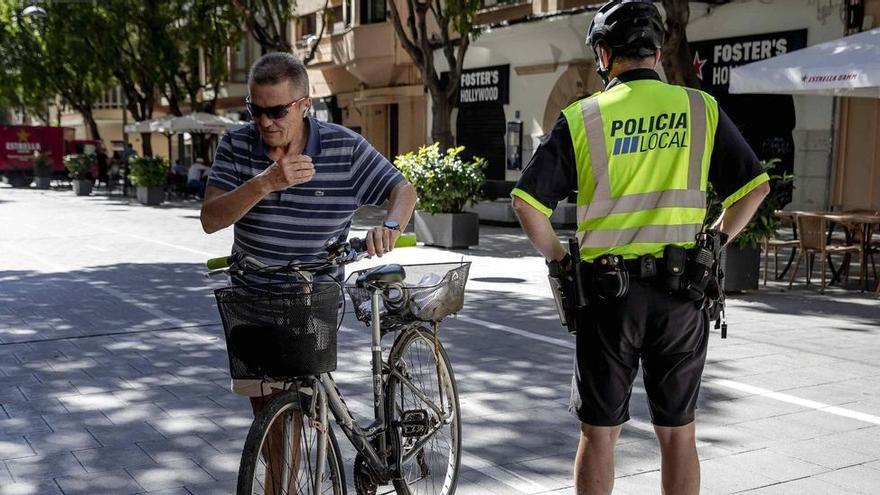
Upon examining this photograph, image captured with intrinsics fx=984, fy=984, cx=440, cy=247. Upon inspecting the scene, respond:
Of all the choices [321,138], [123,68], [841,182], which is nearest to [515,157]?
[841,182]

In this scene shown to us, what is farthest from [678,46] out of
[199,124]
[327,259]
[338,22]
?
[338,22]

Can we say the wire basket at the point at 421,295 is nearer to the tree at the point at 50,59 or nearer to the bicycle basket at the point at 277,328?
the bicycle basket at the point at 277,328

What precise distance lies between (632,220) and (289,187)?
106cm

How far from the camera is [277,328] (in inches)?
108

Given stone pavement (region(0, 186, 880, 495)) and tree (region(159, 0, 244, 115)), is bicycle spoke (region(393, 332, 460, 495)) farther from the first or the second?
tree (region(159, 0, 244, 115))

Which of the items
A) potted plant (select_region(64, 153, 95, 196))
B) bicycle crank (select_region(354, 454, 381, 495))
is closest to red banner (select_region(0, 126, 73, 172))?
potted plant (select_region(64, 153, 95, 196))

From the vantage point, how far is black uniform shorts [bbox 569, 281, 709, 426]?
9.73 feet

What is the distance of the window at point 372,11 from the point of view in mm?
27891

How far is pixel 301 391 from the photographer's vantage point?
296cm

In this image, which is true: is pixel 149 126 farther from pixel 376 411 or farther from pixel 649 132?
pixel 649 132

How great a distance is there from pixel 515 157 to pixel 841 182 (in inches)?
382

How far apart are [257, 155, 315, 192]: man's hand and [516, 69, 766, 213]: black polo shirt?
0.65 meters

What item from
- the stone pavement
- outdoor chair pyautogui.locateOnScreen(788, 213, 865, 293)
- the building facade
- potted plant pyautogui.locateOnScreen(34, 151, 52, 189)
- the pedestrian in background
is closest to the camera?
the stone pavement

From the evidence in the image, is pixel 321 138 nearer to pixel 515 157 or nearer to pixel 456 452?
pixel 456 452
